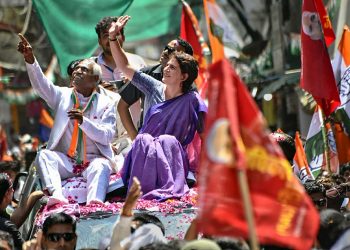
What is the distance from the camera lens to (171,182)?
9.34m

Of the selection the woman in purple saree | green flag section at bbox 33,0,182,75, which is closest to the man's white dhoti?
the woman in purple saree

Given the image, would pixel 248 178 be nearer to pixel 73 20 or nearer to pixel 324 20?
pixel 324 20

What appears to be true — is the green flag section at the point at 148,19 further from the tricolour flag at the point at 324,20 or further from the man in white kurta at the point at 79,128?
the man in white kurta at the point at 79,128

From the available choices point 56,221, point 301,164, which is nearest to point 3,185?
point 56,221

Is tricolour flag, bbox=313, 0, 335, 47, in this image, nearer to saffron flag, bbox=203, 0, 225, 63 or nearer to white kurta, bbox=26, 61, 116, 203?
white kurta, bbox=26, 61, 116, 203

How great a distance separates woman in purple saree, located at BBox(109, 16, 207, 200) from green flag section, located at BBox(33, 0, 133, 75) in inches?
121

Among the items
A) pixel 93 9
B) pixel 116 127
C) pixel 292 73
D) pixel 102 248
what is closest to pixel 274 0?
pixel 292 73

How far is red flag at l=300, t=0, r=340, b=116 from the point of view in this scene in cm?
1081

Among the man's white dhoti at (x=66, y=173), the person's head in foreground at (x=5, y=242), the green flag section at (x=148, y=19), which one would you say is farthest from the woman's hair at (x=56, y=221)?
the green flag section at (x=148, y=19)

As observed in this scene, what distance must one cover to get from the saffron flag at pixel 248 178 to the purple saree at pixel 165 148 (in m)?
3.15

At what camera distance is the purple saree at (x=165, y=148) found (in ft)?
30.5

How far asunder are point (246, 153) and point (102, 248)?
5.47 ft

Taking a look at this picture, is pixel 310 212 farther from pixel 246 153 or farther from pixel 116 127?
pixel 116 127

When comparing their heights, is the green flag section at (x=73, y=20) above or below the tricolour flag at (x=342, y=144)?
above
